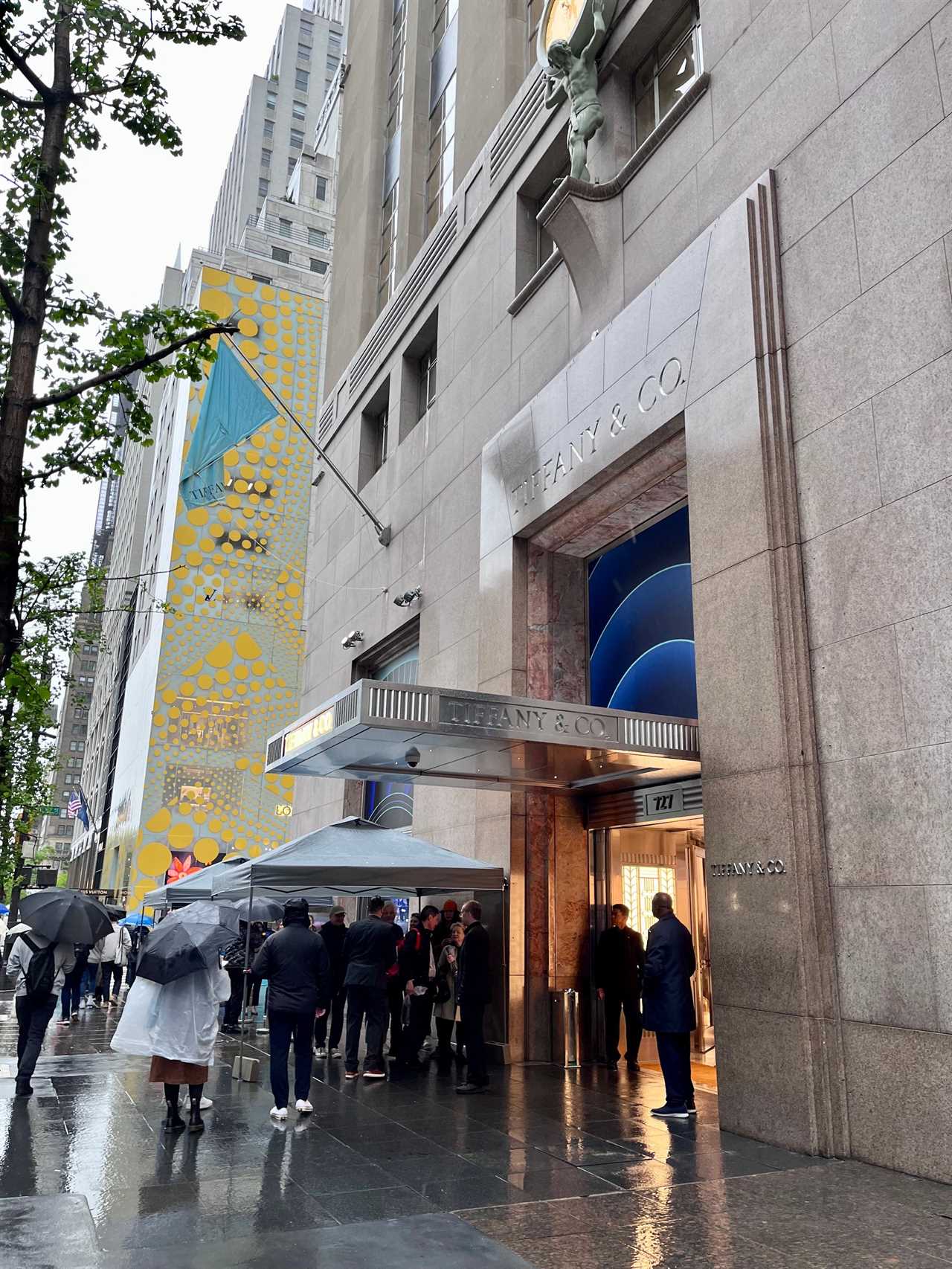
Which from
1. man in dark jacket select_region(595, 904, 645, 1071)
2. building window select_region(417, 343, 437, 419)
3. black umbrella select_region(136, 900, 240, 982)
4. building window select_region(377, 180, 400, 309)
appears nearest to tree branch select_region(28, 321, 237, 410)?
black umbrella select_region(136, 900, 240, 982)

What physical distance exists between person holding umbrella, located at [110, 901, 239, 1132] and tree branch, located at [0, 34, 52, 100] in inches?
269

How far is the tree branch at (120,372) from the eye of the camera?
767cm

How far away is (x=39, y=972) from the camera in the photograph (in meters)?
9.80

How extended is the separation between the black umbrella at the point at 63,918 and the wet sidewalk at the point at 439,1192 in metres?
1.49

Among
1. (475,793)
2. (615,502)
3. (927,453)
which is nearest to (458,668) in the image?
(475,793)

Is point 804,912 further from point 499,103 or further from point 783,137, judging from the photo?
point 499,103

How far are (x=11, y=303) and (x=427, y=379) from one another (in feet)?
44.2

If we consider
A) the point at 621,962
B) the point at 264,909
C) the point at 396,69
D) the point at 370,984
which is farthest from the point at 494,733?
the point at 396,69

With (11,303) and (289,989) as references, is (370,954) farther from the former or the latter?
(11,303)

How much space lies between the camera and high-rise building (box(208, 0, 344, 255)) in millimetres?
100562

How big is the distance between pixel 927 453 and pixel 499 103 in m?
13.7

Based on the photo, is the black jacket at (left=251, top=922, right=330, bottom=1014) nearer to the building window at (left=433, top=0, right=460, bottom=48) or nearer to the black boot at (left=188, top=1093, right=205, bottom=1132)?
the black boot at (left=188, top=1093, right=205, bottom=1132)

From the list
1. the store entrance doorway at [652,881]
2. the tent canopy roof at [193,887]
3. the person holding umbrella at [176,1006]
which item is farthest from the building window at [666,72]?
the tent canopy roof at [193,887]

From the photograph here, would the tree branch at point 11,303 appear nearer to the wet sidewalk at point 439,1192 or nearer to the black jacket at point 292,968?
the black jacket at point 292,968
